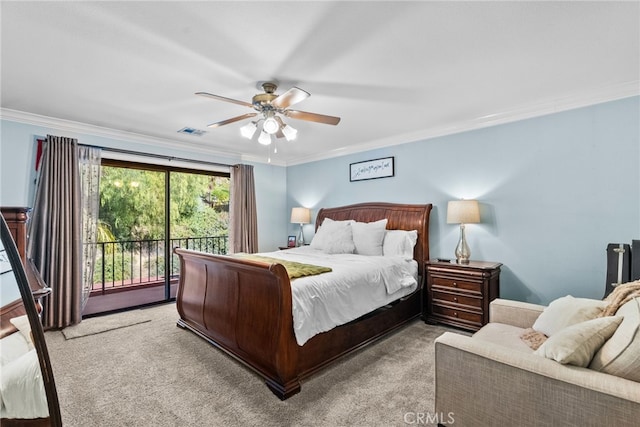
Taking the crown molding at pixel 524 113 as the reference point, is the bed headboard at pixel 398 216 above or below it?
below

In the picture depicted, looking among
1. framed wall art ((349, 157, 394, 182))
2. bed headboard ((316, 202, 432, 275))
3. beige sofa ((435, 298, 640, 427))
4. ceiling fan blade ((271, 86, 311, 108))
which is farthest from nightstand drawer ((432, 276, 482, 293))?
ceiling fan blade ((271, 86, 311, 108))

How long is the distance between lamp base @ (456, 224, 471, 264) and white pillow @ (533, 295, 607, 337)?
149 cm

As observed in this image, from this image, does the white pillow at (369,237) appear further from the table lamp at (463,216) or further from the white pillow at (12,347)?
the white pillow at (12,347)

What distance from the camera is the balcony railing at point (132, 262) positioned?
4.85 meters

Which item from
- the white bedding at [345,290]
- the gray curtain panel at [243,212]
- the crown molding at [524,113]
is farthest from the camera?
the gray curtain panel at [243,212]

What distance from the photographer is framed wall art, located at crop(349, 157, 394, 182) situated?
448cm

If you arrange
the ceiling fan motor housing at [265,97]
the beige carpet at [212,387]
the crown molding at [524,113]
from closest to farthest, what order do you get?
the beige carpet at [212,387]
the ceiling fan motor housing at [265,97]
the crown molding at [524,113]

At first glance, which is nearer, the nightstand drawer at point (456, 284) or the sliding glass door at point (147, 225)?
the nightstand drawer at point (456, 284)

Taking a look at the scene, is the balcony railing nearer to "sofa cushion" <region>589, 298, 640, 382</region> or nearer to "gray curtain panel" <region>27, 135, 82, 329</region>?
"gray curtain panel" <region>27, 135, 82, 329</region>

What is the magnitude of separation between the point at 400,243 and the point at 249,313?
7.12 feet

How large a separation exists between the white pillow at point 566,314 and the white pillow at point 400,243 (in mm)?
1794

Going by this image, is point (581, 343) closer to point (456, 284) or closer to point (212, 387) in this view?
point (456, 284)

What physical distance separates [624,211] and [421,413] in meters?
2.64

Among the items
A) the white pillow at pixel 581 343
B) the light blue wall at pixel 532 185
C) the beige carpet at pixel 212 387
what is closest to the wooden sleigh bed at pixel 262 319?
the beige carpet at pixel 212 387
